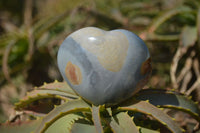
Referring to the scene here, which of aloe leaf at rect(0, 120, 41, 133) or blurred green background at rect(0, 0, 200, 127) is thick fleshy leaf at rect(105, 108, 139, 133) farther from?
blurred green background at rect(0, 0, 200, 127)

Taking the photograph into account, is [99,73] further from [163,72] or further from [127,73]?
[163,72]

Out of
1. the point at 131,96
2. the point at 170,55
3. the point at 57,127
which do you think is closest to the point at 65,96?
the point at 57,127

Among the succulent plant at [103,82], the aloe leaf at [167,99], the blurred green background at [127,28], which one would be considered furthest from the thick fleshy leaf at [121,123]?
the blurred green background at [127,28]

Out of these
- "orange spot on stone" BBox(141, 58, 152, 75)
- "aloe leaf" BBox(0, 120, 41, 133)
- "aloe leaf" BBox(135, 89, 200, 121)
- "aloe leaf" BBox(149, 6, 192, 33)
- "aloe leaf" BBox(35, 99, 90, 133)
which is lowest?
"aloe leaf" BBox(135, 89, 200, 121)

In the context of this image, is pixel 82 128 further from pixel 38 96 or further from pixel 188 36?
pixel 188 36

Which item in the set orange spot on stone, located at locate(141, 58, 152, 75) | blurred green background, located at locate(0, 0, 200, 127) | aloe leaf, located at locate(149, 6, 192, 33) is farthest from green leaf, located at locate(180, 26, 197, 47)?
orange spot on stone, located at locate(141, 58, 152, 75)

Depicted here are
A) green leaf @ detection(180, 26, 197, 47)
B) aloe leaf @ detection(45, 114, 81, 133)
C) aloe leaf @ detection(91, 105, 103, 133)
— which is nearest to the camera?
aloe leaf @ detection(91, 105, 103, 133)

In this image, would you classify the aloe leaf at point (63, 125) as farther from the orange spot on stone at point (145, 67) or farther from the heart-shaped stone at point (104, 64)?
the orange spot on stone at point (145, 67)
